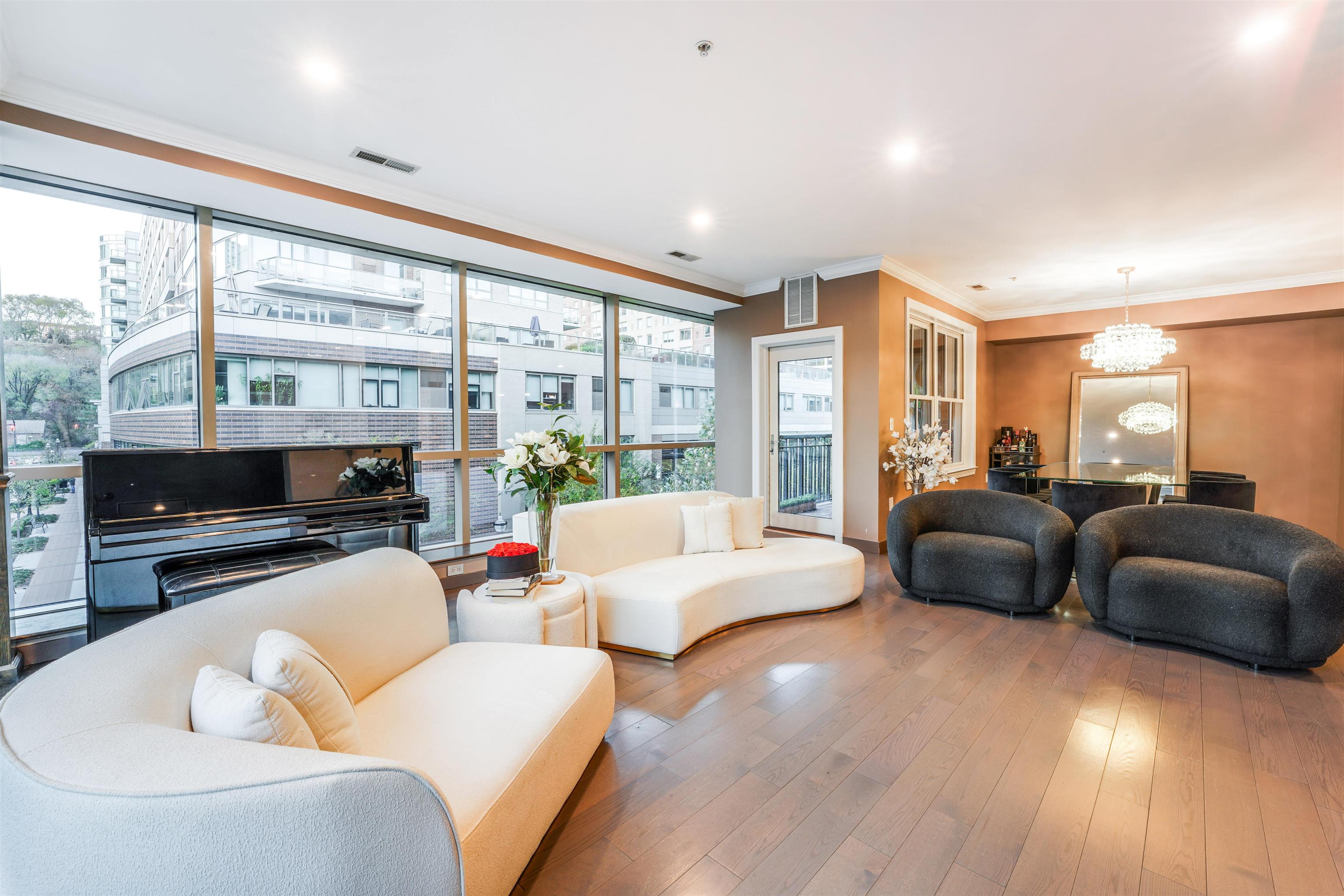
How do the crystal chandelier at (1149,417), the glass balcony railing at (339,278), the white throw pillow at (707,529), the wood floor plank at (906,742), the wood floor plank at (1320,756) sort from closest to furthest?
the wood floor plank at (1320,756) → the wood floor plank at (906,742) → the glass balcony railing at (339,278) → the white throw pillow at (707,529) → the crystal chandelier at (1149,417)

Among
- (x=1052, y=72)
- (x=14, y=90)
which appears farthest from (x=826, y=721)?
(x=14, y=90)

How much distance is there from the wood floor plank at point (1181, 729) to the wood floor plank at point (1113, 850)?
0.52m

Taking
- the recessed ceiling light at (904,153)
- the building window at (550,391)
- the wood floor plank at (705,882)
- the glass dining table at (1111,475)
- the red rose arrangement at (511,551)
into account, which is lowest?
the wood floor plank at (705,882)

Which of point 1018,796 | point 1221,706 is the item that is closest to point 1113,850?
point 1018,796

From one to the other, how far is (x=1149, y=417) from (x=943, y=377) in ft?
8.64

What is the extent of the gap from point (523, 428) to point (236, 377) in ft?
6.74

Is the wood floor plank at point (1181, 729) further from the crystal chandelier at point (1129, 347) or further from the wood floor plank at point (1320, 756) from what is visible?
the crystal chandelier at point (1129, 347)

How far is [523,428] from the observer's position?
16.6 ft

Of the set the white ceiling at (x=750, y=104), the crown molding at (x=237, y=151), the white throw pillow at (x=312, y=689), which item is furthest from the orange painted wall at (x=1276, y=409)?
the white throw pillow at (x=312, y=689)

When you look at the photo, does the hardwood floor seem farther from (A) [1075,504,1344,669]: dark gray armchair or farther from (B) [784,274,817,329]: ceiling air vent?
(B) [784,274,817,329]: ceiling air vent

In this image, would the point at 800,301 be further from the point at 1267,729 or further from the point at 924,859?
the point at 924,859

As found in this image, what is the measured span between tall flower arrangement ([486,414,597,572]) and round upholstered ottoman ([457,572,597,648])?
276 mm

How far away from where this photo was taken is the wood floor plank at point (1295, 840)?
1566mm

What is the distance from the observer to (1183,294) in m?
6.26
